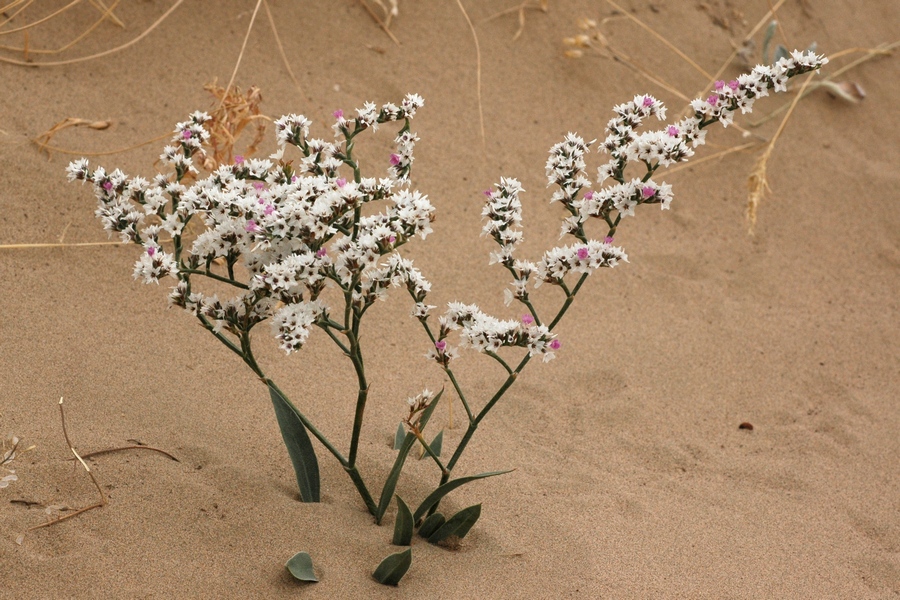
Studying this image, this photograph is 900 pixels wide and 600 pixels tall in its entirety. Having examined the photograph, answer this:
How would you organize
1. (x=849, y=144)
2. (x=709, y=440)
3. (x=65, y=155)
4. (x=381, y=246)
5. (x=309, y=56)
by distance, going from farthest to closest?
(x=849, y=144)
(x=309, y=56)
(x=65, y=155)
(x=709, y=440)
(x=381, y=246)

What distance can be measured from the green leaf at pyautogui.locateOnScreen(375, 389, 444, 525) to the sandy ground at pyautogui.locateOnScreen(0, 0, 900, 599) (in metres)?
0.07

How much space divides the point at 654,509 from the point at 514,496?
417 mm

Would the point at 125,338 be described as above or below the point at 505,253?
below

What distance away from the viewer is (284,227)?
1.82 metres

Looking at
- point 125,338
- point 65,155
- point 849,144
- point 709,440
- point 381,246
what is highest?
point 849,144

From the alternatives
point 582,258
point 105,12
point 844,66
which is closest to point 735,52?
point 844,66

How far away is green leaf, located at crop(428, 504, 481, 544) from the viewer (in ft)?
6.92

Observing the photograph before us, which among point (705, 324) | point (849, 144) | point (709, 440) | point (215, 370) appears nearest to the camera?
point (215, 370)

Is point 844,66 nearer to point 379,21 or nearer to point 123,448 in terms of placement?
point 379,21

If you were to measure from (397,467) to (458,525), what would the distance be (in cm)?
22

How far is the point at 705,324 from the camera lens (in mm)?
3588

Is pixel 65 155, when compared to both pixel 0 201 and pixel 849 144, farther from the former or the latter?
pixel 849 144

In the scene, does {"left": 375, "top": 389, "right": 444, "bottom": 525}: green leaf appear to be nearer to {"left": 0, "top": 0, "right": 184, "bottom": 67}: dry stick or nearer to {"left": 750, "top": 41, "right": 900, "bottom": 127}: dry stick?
{"left": 0, "top": 0, "right": 184, "bottom": 67}: dry stick

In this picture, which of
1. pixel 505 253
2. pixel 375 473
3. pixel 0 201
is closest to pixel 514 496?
pixel 375 473
